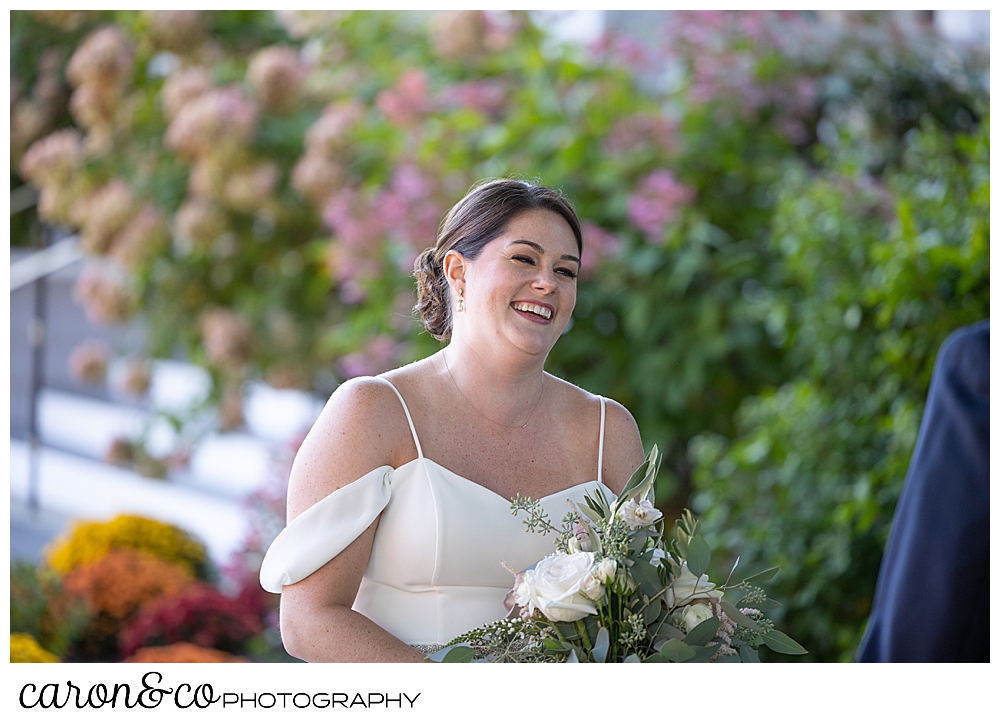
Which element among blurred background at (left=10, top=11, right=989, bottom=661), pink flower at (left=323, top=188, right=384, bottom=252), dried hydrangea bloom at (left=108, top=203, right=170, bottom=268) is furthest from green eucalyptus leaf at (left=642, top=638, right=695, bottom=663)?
dried hydrangea bloom at (left=108, top=203, right=170, bottom=268)

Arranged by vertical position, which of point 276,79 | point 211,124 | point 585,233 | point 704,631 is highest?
point 276,79

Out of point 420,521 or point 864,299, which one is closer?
point 420,521

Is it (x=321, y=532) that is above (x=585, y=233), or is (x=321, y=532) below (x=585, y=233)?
below

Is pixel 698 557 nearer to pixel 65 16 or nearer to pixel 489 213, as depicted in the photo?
pixel 489 213

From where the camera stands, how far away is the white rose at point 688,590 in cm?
151

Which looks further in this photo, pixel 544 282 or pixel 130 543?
pixel 130 543

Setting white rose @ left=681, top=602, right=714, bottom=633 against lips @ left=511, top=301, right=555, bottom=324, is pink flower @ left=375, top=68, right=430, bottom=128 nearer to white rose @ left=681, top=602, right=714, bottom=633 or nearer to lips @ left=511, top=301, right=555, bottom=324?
lips @ left=511, top=301, right=555, bottom=324

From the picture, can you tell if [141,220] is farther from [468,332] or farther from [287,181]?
[468,332]

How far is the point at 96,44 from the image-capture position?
15.0 feet

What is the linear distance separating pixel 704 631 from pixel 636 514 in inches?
7.9

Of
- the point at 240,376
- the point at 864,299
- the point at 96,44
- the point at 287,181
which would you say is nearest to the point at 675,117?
the point at 864,299

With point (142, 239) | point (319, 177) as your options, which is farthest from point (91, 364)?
point (319, 177)

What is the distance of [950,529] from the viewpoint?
67.4 inches

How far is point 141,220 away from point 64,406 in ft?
8.28
